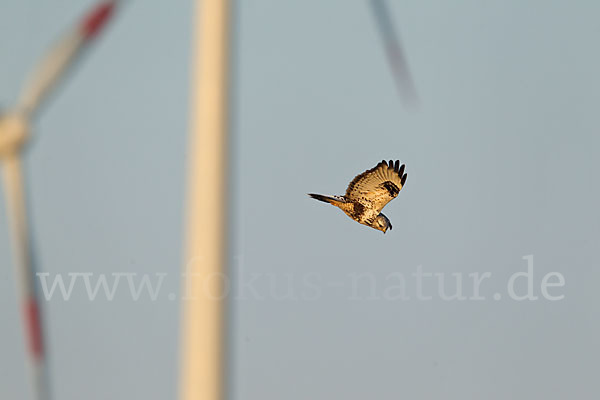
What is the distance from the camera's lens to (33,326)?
9320mm

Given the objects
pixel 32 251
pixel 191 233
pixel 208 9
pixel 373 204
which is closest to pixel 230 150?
pixel 191 233

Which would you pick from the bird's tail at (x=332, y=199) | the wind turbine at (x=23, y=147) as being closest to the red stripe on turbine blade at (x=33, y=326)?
the wind turbine at (x=23, y=147)

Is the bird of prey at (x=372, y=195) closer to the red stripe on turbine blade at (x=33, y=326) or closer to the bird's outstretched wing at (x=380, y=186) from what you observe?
the bird's outstretched wing at (x=380, y=186)

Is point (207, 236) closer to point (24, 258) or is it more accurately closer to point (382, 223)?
point (24, 258)

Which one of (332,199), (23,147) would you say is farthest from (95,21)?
(332,199)

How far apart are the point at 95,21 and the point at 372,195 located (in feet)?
31.7

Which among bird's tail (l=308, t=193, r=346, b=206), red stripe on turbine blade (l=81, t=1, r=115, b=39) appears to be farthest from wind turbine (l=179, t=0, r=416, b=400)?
bird's tail (l=308, t=193, r=346, b=206)

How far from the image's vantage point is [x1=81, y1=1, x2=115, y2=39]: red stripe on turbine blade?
890cm

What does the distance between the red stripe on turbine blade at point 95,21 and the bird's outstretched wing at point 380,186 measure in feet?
30.8

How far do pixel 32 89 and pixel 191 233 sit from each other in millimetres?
2208

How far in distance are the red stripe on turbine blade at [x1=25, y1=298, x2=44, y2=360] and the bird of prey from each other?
893cm

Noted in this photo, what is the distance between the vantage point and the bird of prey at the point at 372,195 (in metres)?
17.8

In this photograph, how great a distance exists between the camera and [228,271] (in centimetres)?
812

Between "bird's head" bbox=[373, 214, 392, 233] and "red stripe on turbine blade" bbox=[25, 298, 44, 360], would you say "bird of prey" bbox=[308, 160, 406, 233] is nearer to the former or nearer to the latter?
"bird's head" bbox=[373, 214, 392, 233]
